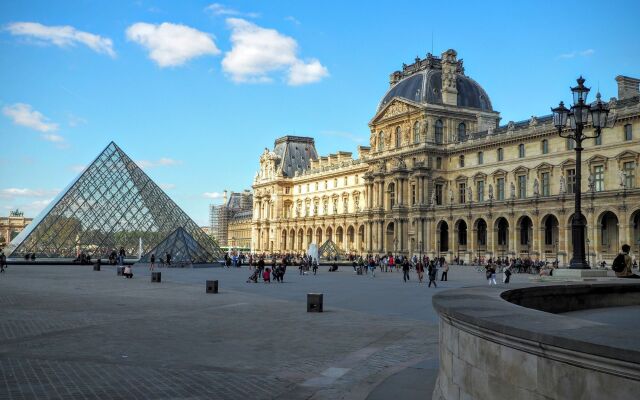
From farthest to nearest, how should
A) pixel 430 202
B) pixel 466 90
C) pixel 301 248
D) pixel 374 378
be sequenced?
pixel 301 248 → pixel 466 90 → pixel 430 202 → pixel 374 378

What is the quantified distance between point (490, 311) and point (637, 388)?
193 cm

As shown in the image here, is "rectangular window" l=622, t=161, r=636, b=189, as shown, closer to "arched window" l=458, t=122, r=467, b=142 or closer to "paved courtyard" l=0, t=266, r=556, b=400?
"arched window" l=458, t=122, r=467, b=142

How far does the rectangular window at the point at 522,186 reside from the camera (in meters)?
58.5

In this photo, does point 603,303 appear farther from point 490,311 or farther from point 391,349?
point 490,311

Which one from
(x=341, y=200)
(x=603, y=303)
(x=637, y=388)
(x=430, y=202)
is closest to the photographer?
(x=637, y=388)

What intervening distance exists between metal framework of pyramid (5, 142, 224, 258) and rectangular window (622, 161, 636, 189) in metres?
33.2

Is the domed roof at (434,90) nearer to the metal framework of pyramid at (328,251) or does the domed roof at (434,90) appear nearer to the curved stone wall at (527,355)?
the metal framework of pyramid at (328,251)

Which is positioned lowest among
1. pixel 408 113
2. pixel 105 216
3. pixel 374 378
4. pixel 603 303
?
pixel 374 378

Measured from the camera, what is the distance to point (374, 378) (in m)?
8.72

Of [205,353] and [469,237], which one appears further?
[469,237]

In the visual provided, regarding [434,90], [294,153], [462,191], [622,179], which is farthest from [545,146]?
[294,153]

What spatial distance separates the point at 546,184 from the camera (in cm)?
5625

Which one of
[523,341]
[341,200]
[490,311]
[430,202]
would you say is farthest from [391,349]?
[341,200]

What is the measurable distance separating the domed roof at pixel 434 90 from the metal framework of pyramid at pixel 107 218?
28.7 meters
